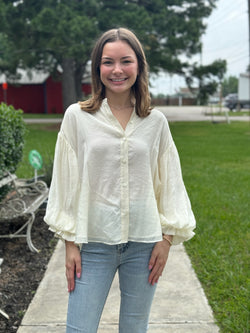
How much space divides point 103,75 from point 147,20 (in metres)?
13.9

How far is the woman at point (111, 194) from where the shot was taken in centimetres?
183

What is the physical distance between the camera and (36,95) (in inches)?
1335

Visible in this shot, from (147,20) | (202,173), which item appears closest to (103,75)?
(202,173)

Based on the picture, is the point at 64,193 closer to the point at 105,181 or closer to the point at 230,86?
the point at 105,181

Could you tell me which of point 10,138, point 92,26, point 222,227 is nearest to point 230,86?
point 92,26

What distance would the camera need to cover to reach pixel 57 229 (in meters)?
1.85

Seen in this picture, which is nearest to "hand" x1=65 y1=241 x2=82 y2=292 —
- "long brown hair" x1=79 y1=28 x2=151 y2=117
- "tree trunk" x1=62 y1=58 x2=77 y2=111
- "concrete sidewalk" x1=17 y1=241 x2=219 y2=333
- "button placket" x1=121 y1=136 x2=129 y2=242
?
"button placket" x1=121 y1=136 x2=129 y2=242

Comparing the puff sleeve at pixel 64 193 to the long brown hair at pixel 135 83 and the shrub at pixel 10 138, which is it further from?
the shrub at pixel 10 138

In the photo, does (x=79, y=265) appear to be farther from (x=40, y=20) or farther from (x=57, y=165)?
(x=40, y=20)

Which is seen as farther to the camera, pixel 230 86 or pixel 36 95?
pixel 230 86

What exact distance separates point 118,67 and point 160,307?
2.18 m

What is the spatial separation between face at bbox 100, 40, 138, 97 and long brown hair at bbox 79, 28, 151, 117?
29 millimetres

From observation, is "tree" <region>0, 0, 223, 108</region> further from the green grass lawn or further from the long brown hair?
the long brown hair

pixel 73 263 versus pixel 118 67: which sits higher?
pixel 118 67
